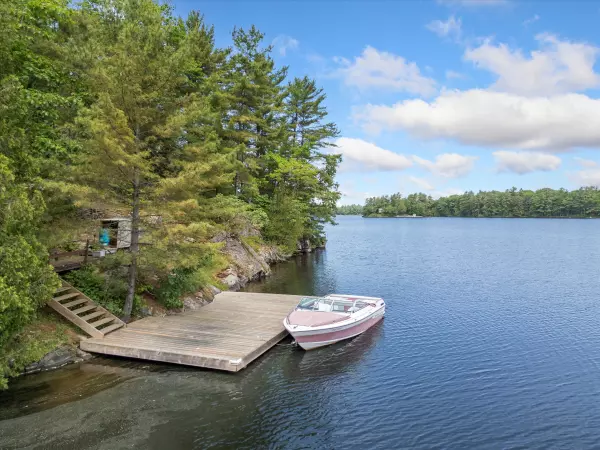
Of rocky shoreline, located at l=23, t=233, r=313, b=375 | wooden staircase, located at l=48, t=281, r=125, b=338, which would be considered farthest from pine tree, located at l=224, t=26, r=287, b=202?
wooden staircase, located at l=48, t=281, r=125, b=338

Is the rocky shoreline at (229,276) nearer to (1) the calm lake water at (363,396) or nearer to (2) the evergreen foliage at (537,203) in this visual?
(1) the calm lake water at (363,396)

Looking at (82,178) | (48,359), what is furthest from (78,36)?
(48,359)

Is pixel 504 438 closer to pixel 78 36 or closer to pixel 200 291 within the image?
pixel 200 291

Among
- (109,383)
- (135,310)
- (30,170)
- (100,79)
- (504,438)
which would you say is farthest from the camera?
(135,310)

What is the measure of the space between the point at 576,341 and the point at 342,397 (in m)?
12.4

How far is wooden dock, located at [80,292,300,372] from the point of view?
12.9 metres

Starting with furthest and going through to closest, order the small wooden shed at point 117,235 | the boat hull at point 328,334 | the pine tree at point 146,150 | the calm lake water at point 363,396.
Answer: the small wooden shed at point 117,235
the boat hull at point 328,334
the pine tree at point 146,150
the calm lake water at point 363,396

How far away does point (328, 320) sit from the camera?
16.0 m

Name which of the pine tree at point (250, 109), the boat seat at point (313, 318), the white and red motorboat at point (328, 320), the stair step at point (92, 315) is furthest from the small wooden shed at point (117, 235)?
the pine tree at point (250, 109)

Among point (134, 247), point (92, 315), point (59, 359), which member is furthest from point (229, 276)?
point (59, 359)

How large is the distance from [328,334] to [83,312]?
9655mm

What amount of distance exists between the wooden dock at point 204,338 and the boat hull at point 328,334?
3.48 feet

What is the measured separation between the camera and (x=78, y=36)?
17.8 meters

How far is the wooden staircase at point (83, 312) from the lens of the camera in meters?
14.0
